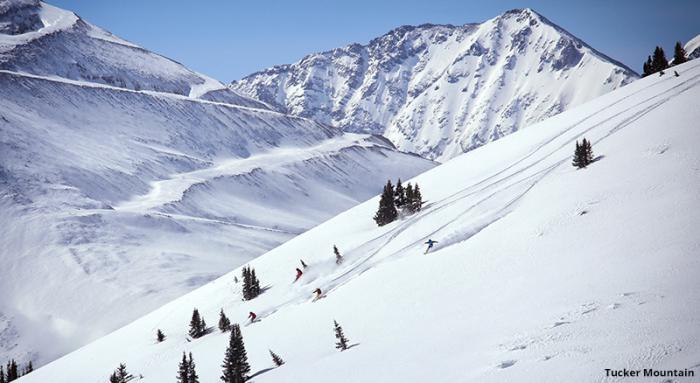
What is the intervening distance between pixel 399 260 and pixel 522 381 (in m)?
11.5

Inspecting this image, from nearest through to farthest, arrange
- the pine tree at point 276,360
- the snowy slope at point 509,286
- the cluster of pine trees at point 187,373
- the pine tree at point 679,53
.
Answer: the snowy slope at point 509,286 → the pine tree at point 276,360 → the cluster of pine trees at point 187,373 → the pine tree at point 679,53

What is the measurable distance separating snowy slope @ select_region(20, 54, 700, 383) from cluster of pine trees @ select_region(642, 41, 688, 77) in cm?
1415

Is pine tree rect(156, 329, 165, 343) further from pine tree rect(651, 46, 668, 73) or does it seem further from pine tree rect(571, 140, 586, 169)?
pine tree rect(651, 46, 668, 73)

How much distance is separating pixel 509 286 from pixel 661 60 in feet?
133

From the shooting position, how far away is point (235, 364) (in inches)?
504

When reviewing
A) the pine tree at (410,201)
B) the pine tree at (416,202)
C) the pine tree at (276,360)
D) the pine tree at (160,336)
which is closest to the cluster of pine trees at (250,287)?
the pine tree at (160,336)

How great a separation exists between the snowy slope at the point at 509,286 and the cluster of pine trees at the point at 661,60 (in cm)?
1415

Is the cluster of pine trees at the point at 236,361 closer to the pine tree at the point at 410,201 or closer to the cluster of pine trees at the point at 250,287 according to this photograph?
the cluster of pine trees at the point at 250,287

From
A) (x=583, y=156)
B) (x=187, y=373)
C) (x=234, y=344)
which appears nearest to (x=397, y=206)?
(x=583, y=156)

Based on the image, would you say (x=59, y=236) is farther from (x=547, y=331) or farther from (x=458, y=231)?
(x=547, y=331)

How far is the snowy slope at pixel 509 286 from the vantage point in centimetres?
825

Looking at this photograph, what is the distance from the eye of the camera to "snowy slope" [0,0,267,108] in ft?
477

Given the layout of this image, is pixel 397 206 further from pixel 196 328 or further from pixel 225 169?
pixel 225 169

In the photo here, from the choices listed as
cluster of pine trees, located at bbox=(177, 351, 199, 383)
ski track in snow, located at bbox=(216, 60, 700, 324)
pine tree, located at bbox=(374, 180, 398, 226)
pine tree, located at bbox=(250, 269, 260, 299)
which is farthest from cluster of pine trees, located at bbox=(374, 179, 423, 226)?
cluster of pine trees, located at bbox=(177, 351, 199, 383)
